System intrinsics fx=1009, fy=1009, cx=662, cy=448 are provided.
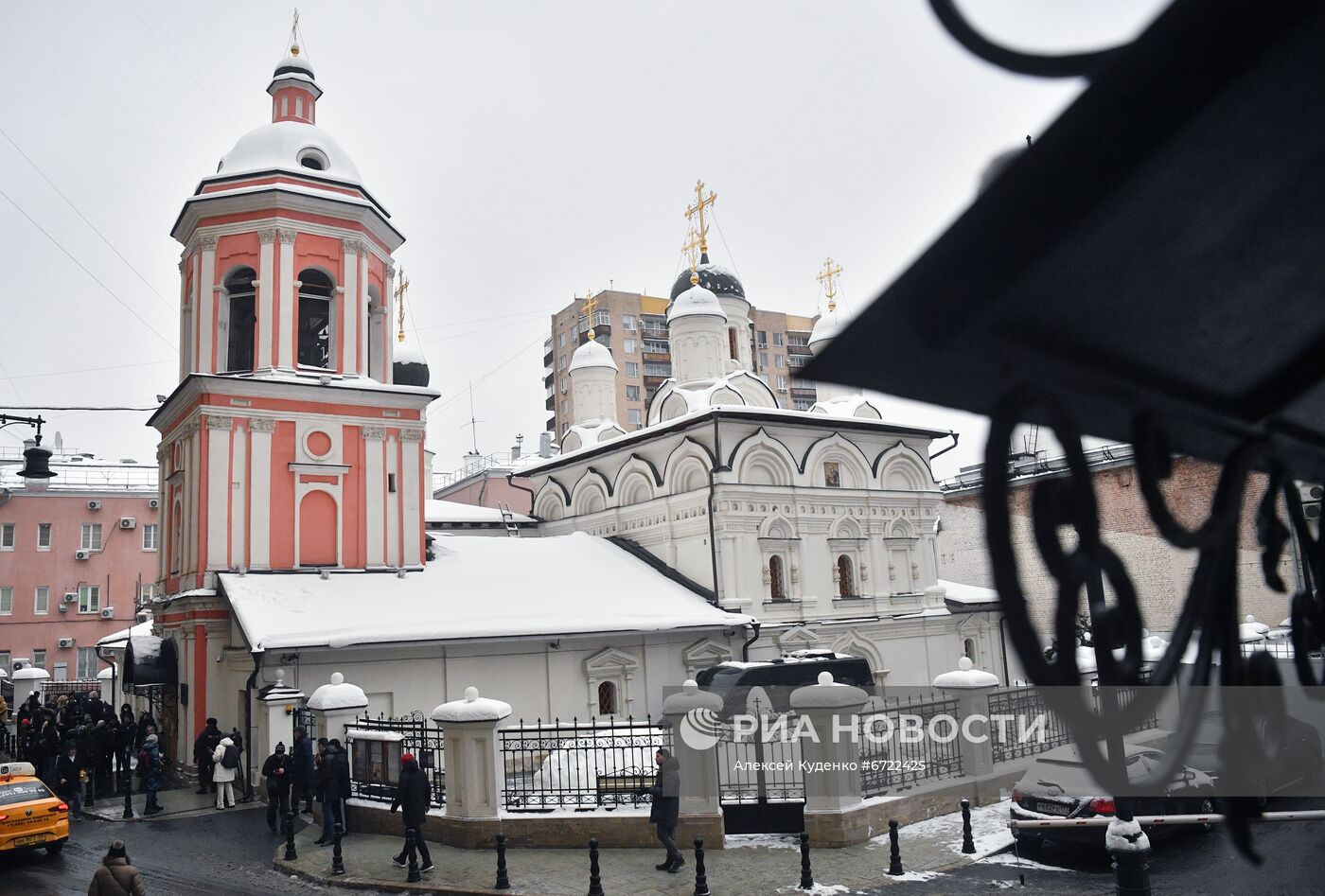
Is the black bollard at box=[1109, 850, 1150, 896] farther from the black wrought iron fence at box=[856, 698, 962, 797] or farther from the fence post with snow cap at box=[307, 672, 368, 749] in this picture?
the fence post with snow cap at box=[307, 672, 368, 749]

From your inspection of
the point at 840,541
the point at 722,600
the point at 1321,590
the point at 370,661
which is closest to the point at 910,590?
the point at 840,541

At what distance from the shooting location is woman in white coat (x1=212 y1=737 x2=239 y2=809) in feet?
51.1

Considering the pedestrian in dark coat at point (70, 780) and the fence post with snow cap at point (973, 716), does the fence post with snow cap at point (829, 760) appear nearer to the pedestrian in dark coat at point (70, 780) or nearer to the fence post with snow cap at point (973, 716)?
the fence post with snow cap at point (973, 716)

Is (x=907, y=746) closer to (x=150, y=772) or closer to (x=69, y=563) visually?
(x=150, y=772)

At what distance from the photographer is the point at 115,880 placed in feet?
26.6

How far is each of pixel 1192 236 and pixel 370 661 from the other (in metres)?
18.4

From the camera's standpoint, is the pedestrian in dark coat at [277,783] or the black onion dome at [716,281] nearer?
the pedestrian in dark coat at [277,783]

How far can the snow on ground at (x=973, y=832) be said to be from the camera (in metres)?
11.3

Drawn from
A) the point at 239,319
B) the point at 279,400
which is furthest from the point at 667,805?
the point at 239,319

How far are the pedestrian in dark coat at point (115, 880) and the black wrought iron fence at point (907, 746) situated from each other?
24.9 ft

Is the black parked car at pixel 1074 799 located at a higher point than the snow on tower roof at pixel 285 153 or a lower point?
lower

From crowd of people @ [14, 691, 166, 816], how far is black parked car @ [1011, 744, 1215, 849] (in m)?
12.4

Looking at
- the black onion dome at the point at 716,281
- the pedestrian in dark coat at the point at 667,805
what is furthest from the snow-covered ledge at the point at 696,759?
the black onion dome at the point at 716,281

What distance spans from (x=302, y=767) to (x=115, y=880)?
229 inches
